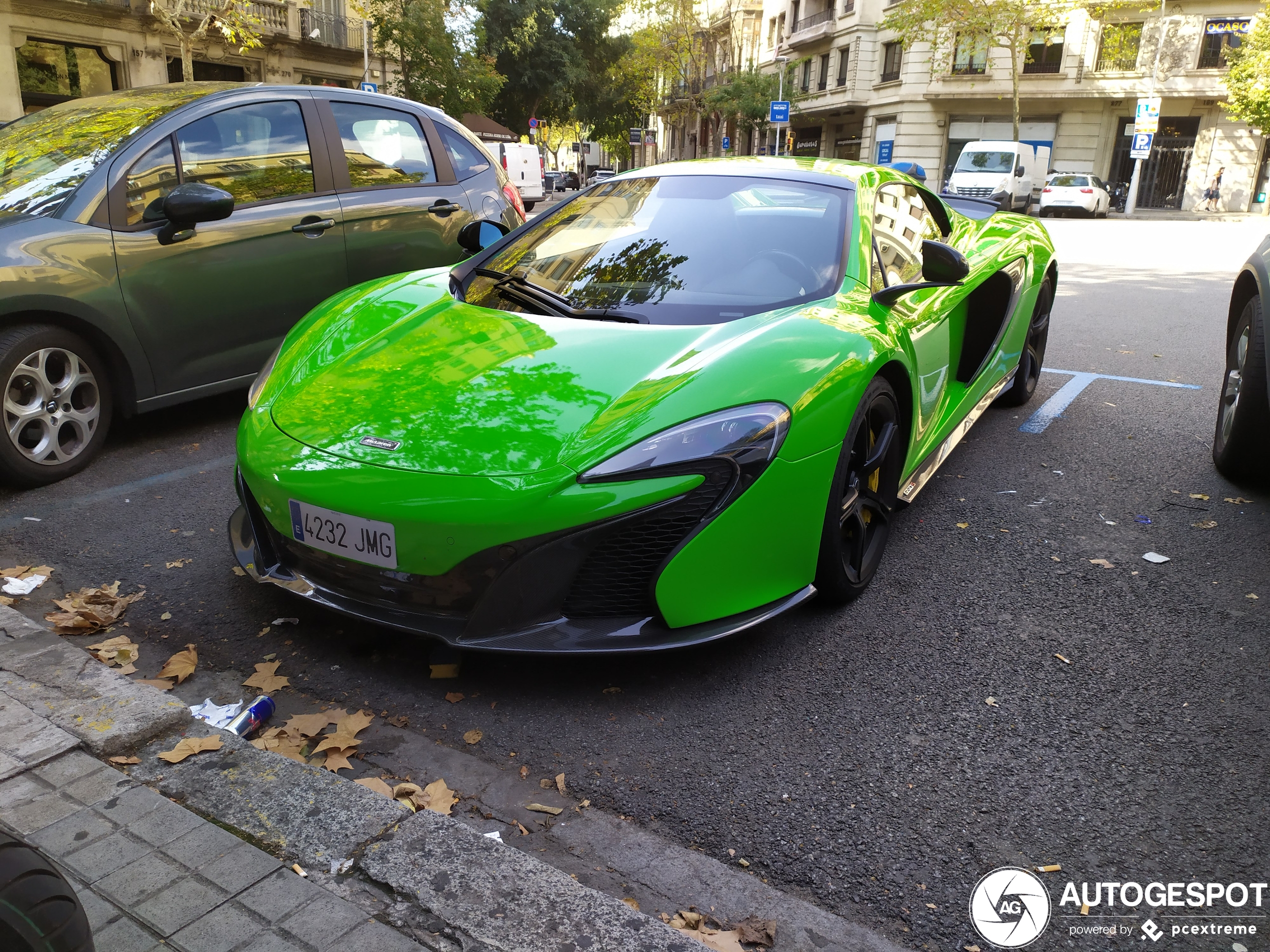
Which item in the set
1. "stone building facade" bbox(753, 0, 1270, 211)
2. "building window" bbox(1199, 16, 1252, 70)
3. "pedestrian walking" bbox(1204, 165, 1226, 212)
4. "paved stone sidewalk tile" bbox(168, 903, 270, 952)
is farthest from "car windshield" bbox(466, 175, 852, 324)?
"building window" bbox(1199, 16, 1252, 70)

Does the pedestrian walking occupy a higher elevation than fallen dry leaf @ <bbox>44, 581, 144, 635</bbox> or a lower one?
higher

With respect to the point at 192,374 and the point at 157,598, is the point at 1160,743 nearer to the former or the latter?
the point at 157,598

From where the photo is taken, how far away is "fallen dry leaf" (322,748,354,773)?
2338 mm

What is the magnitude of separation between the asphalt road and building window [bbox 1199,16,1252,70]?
4001 cm

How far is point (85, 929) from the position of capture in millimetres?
1417

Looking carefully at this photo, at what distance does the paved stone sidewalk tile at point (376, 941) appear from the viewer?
5.59 ft

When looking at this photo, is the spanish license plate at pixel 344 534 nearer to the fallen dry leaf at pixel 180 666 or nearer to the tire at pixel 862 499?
the fallen dry leaf at pixel 180 666

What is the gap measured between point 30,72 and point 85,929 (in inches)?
1178

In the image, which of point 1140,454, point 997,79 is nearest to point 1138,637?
point 1140,454

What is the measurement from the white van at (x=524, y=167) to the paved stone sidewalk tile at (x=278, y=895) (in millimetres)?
26227

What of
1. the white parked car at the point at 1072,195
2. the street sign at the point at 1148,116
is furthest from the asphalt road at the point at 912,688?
the street sign at the point at 1148,116

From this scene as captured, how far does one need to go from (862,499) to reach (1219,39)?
139 ft

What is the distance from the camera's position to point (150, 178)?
4266mm

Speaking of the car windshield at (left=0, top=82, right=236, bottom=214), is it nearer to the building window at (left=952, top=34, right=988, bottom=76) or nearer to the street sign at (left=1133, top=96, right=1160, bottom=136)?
the street sign at (left=1133, top=96, right=1160, bottom=136)
